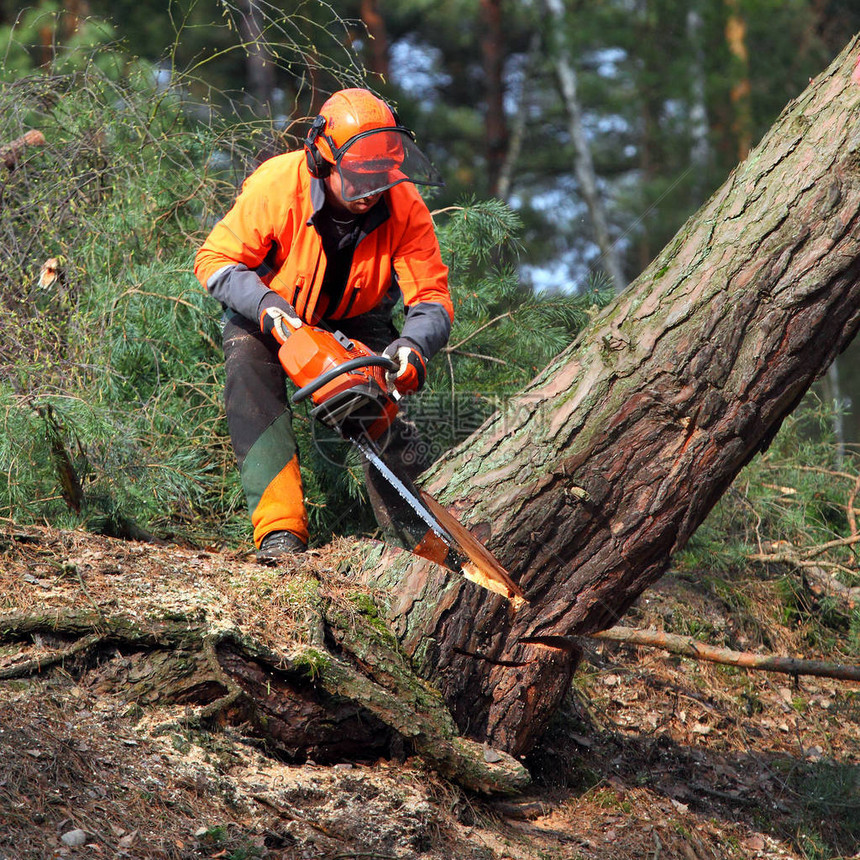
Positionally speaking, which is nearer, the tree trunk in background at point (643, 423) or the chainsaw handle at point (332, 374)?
the tree trunk in background at point (643, 423)

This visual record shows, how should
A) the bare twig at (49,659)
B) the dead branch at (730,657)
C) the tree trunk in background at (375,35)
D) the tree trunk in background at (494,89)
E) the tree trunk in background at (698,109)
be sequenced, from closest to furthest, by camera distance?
1. the bare twig at (49,659)
2. the dead branch at (730,657)
3. the tree trunk in background at (698,109)
4. the tree trunk in background at (375,35)
5. the tree trunk in background at (494,89)

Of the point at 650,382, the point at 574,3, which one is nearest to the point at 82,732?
the point at 650,382

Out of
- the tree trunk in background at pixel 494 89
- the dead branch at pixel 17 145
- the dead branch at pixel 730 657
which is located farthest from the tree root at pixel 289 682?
the tree trunk in background at pixel 494 89

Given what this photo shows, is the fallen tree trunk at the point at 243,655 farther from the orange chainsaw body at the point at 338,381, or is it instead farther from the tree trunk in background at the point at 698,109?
the tree trunk in background at the point at 698,109

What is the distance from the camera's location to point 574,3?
1515 centimetres

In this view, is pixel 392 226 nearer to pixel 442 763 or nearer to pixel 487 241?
pixel 487 241

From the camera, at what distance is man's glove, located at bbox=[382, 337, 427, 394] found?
3.44 m

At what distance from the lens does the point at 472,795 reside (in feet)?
9.88

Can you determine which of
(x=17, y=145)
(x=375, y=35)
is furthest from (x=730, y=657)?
(x=375, y=35)

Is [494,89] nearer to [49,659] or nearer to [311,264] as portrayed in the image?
[311,264]

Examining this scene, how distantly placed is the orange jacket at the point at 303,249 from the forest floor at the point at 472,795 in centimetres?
113

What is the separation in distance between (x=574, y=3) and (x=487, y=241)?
12.2 meters

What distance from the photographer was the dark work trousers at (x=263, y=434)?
Answer: 11.8 ft

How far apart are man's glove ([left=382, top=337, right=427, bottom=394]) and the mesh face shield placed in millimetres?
602
